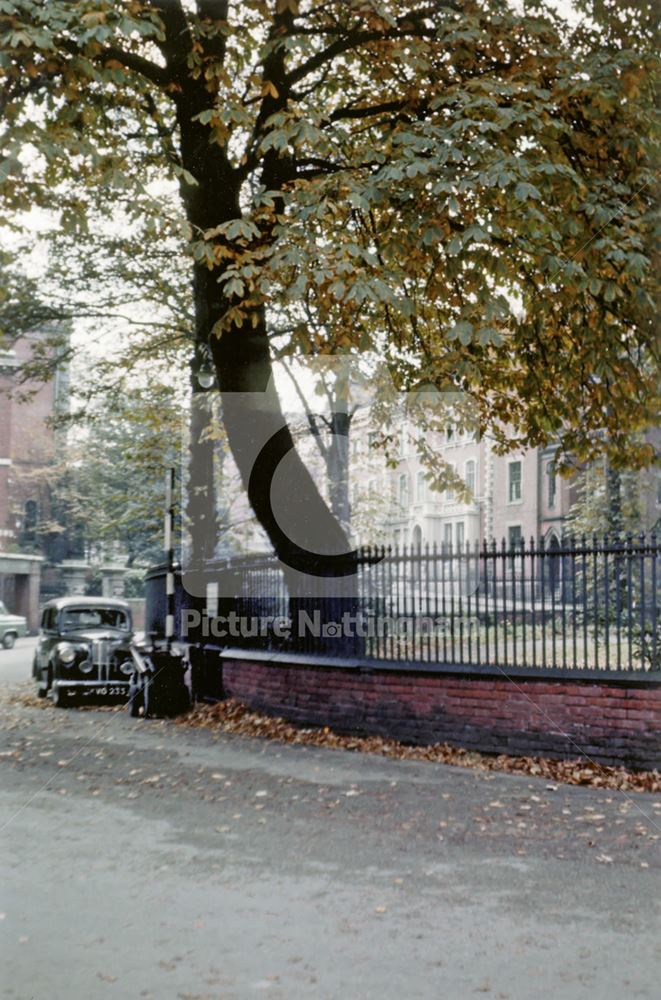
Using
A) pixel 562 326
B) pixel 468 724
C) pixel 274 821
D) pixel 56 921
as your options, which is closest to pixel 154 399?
pixel 562 326

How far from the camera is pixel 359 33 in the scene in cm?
1161

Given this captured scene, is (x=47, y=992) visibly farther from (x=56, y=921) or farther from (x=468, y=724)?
(x=468, y=724)

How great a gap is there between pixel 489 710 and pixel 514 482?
141 feet

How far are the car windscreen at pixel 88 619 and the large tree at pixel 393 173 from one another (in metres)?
5.80

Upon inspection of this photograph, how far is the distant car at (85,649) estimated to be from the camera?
54.4 feet

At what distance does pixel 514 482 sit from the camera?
52.9 meters

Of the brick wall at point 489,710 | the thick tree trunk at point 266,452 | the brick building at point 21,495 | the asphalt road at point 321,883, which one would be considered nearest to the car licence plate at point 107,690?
the brick wall at point 489,710

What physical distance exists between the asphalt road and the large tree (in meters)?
4.19

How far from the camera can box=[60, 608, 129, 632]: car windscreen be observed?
17.9m

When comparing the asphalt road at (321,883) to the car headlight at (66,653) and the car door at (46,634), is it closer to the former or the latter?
the car headlight at (66,653)

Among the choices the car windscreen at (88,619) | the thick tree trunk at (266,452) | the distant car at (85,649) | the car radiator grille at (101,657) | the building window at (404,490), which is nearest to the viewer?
the thick tree trunk at (266,452)

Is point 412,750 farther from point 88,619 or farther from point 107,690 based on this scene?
point 88,619

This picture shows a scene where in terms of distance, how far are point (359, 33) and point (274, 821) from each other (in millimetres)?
8875

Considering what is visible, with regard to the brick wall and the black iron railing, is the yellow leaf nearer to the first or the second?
the black iron railing
